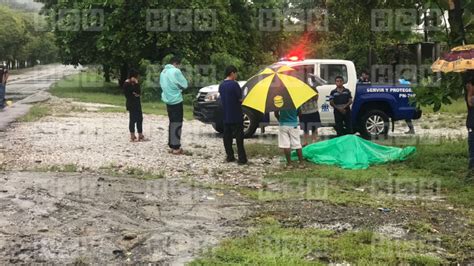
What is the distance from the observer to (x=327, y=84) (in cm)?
1336

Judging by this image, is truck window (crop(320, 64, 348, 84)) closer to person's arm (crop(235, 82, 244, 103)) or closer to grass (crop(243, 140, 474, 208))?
grass (crop(243, 140, 474, 208))

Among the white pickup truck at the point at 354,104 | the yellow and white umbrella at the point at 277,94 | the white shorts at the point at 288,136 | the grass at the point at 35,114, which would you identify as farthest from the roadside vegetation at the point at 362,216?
the grass at the point at 35,114

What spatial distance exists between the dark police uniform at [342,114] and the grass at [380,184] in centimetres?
200

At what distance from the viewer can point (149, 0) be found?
26391mm

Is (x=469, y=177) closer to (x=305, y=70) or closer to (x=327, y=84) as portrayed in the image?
(x=327, y=84)

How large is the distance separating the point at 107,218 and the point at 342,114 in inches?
277

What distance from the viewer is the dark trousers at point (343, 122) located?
12356 millimetres

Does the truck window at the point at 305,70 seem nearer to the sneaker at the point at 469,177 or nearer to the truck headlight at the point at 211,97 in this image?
the truck headlight at the point at 211,97

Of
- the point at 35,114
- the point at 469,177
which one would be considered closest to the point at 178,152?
the point at 469,177

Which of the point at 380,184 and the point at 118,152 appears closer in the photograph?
the point at 380,184

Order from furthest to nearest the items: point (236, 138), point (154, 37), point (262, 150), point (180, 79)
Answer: point (154, 37)
point (262, 150)
point (180, 79)
point (236, 138)

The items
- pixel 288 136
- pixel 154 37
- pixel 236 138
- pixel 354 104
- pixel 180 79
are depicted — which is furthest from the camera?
pixel 154 37

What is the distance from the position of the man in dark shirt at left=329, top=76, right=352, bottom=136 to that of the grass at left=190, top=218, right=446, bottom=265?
6338 millimetres

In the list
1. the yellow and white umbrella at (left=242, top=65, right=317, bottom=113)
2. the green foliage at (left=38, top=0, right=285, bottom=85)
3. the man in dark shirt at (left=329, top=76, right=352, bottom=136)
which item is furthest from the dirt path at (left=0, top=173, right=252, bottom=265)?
the green foliage at (left=38, top=0, right=285, bottom=85)
